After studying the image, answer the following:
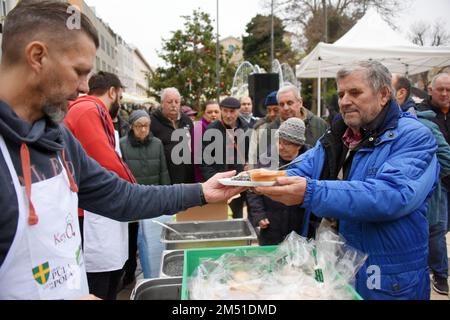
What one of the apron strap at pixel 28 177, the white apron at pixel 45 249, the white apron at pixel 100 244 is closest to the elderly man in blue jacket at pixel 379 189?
the white apron at pixel 45 249

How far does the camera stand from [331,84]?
2536cm

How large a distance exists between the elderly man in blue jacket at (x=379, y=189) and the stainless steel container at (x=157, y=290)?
2.41ft

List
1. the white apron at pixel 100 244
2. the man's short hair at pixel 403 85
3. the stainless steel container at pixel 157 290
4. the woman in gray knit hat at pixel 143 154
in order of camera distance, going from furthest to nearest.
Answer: the woman in gray knit hat at pixel 143 154, the man's short hair at pixel 403 85, the white apron at pixel 100 244, the stainless steel container at pixel 157 290

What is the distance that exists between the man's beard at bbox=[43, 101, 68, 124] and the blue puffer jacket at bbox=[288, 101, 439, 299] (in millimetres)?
1111

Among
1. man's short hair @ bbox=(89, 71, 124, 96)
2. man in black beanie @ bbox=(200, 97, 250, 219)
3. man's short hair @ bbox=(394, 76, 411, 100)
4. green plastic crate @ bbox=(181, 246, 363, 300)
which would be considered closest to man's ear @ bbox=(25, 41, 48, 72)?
green plastic crate @ bbox=(181, 246, 363, 300)

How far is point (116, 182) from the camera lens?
1.80 meters

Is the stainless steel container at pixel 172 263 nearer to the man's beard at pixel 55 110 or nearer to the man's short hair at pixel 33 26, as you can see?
Result: the man's beard at pixel 55 110

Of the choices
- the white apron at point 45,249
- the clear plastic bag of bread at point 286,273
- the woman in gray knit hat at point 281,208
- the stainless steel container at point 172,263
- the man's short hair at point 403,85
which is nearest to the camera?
the white apron at point 45,249

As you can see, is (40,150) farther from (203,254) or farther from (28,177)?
(203,254)

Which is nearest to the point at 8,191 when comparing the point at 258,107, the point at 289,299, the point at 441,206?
the point at 289,299

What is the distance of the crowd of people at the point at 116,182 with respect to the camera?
3.87 ft

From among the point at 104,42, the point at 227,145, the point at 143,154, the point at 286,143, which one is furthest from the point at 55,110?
the point at 104,42

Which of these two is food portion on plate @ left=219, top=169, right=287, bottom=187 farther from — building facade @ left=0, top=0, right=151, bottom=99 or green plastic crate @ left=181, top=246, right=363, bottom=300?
building facade @ left=0, top=0, right=151, bottom=99

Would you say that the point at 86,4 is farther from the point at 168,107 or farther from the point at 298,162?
the point at 168,107
